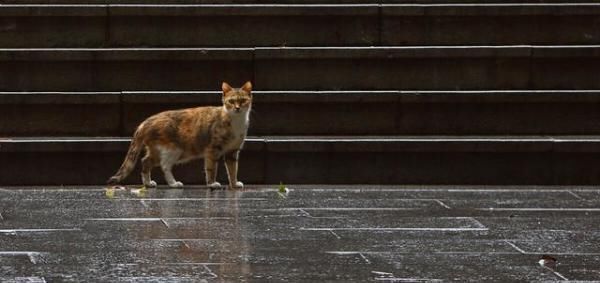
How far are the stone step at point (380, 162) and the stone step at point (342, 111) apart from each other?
1.49 ft

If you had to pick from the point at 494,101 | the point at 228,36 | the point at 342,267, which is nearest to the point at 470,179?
the point at 494,101

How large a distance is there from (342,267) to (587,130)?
6951mm

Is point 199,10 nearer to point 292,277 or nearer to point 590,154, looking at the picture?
point 590,154

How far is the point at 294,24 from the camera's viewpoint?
1606 cm

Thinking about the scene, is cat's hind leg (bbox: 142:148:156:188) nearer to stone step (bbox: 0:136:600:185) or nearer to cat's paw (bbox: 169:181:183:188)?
cat's paw (bbox: 169:181:183:188)

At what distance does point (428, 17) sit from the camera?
633 inches

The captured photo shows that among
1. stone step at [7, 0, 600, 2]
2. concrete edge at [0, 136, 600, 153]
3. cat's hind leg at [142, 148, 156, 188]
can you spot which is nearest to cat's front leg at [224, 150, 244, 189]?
concrete edge at [0, 136, 600, 153]

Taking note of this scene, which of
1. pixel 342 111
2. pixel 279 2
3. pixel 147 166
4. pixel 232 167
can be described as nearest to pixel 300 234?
pixel 232 167

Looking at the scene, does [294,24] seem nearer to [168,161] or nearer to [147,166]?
[168,161]

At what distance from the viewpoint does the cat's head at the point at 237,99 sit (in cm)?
1398

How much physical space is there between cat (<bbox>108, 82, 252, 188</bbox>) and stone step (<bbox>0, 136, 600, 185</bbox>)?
35 cm

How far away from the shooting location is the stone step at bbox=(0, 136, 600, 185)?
14.3 meters

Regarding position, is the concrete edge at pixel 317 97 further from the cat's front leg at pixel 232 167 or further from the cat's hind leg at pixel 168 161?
the cat's front leg at pixel 232 167

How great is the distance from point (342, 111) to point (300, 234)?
15.7 feet
